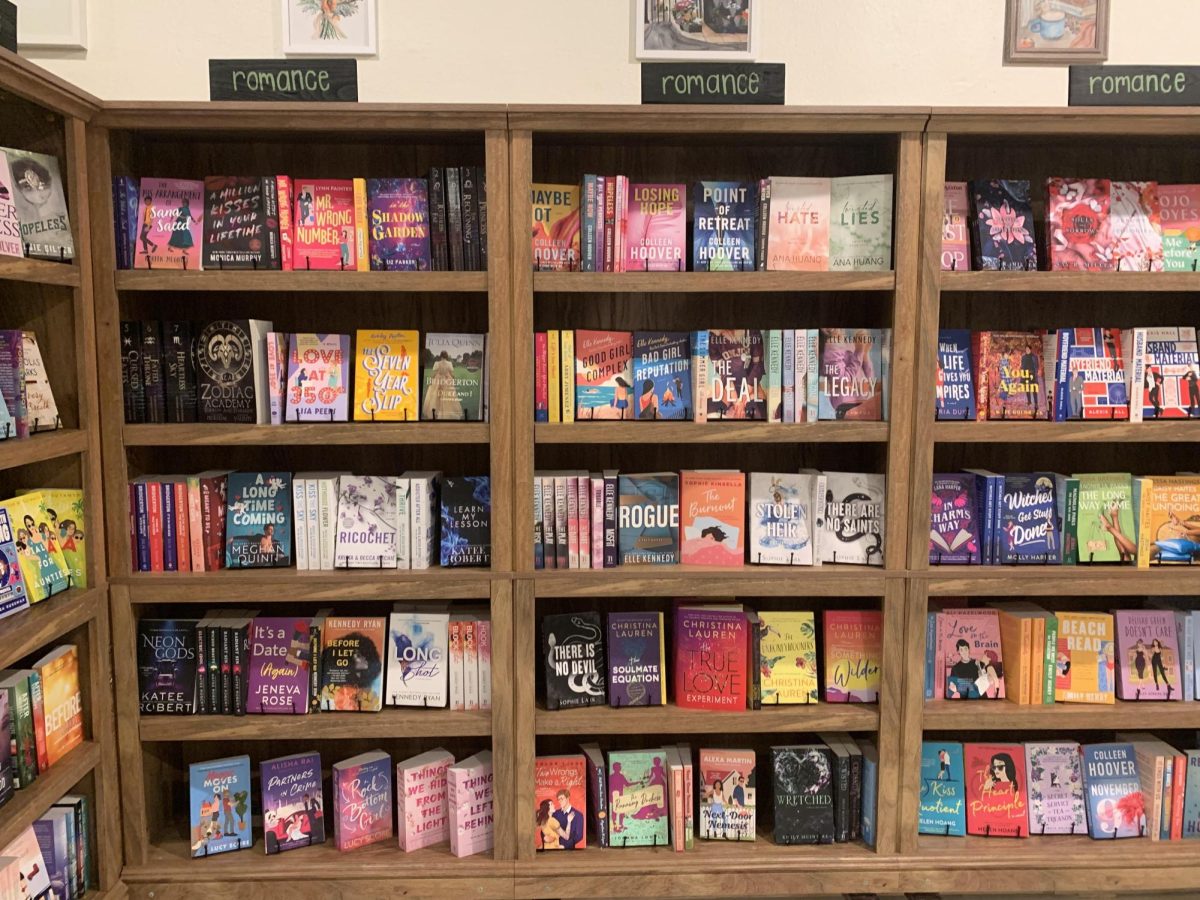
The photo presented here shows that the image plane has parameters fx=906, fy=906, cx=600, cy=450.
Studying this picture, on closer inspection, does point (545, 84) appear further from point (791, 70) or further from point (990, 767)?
point (990, 767)

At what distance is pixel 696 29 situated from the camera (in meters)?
2.65

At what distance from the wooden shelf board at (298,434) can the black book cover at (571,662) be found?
56 cm

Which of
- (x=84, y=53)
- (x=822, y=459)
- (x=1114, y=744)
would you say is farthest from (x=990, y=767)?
(x=84, y=53)

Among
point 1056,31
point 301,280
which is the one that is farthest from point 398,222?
point 1056,31

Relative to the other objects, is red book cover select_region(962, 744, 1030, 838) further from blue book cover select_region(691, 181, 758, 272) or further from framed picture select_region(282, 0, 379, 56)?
framed picture select_region(282, 0, 379, 56)

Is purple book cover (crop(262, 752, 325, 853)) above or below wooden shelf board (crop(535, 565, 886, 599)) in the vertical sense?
below

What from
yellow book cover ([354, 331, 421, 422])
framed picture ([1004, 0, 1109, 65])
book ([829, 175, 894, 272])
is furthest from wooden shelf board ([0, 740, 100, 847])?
framed picture ([1004, 0, 1109, 65])

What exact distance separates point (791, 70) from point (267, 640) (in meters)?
2.20

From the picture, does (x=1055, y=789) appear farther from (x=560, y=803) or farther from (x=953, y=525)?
(x=560, y=803)

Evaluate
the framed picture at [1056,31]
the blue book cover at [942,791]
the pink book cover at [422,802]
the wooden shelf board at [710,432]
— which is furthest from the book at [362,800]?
the framed picture at [1056,31]

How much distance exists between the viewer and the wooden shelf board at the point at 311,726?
239 centimetres

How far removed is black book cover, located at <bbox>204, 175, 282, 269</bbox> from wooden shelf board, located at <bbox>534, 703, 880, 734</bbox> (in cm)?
141

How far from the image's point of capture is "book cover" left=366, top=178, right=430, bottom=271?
236 centimetres

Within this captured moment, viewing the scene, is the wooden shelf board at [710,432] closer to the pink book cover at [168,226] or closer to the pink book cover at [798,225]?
the pink book cover at [798,225]
